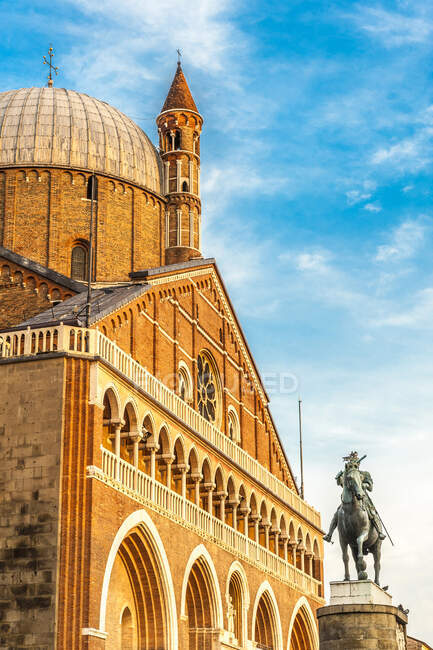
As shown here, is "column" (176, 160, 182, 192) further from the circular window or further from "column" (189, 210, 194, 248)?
the circular window

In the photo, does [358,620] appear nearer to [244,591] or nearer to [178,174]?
[244,591]

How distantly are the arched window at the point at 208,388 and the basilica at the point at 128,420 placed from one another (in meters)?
0.10

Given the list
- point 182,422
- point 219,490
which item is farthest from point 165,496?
point 219,490

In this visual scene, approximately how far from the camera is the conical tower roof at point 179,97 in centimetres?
5109

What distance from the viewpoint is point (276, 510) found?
4381 centimetres

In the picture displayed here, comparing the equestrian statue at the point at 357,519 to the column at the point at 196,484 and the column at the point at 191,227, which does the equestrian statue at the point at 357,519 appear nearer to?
the column at the point at 196,484

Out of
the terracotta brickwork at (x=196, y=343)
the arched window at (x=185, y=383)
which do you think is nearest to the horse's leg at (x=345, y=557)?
the terracotta brickwork at (x=196, y=343)

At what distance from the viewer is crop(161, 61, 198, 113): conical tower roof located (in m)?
51.1

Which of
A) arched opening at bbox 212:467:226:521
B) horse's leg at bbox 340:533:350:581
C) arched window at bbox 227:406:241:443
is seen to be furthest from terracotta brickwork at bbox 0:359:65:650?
arched window at bbox 227:406:241:443

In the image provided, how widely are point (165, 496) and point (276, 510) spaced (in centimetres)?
1301

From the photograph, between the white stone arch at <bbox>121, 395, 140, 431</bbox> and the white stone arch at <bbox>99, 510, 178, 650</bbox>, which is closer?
the white stone arch at <bbox>99, 510, 178, 650</bbox>

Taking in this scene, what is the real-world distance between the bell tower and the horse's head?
71.6ft

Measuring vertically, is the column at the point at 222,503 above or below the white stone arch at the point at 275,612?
above

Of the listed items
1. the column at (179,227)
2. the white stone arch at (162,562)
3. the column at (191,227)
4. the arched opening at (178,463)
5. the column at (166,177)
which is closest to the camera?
the white stone arch at (162,562)
